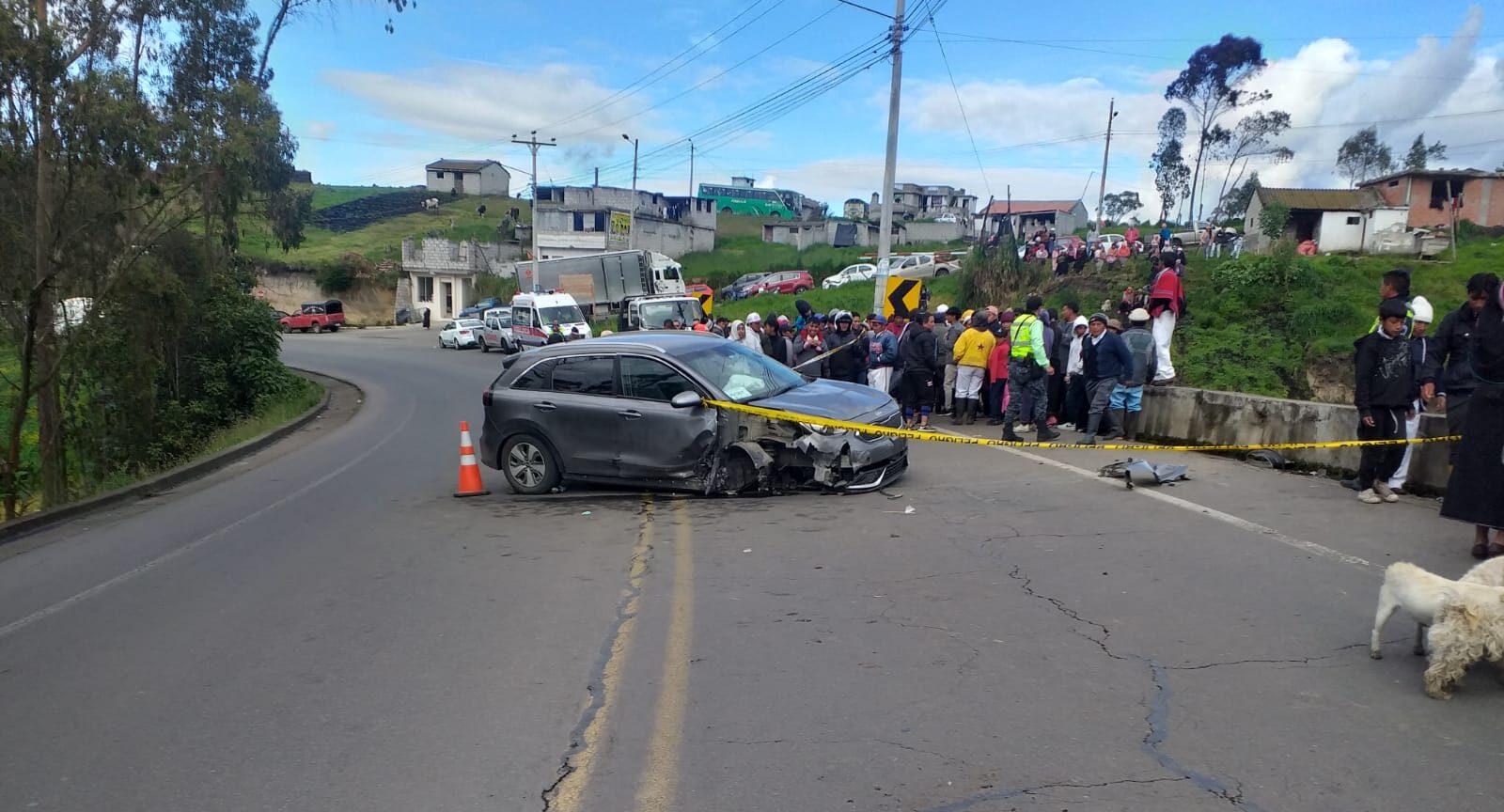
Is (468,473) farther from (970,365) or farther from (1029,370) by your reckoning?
(970,365)

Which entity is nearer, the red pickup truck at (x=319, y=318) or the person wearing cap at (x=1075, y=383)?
the person wearing cap at (x=1075, y=383)

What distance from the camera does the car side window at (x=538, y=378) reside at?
32.0ft

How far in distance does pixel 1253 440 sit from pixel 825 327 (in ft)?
24.5

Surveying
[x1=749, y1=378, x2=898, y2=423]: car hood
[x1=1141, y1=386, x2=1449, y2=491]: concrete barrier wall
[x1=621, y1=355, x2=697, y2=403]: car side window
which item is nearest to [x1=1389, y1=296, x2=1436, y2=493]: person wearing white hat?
[x1=1141, y1=386, x2=1449, y2=491]: concrete barrier wall

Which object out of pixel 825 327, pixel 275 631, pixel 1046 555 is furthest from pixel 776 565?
pixel 825 327

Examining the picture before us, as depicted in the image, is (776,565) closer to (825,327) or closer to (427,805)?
Result: (427,805)

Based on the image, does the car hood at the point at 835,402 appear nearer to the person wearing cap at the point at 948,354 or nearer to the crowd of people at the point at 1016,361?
the crowd of people at the point at 1016,361

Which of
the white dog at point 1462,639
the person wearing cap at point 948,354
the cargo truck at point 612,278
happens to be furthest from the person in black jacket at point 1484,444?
the cargo truck at point 612,278

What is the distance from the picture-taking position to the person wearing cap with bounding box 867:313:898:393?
13.7 m

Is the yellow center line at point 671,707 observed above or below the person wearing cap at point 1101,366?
below

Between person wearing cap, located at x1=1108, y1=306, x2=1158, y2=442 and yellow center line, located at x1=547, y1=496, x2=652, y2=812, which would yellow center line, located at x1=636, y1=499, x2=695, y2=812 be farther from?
person wearing cap, located at x1=1108, y1=306, x2=1158, y2=442

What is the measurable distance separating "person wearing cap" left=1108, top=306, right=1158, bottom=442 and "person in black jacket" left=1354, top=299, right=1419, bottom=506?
2.98 meters

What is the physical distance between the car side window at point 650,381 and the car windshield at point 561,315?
29.0 meters

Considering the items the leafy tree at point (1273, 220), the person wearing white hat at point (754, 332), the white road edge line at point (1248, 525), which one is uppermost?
the leafy tree at point (1273, 220)
